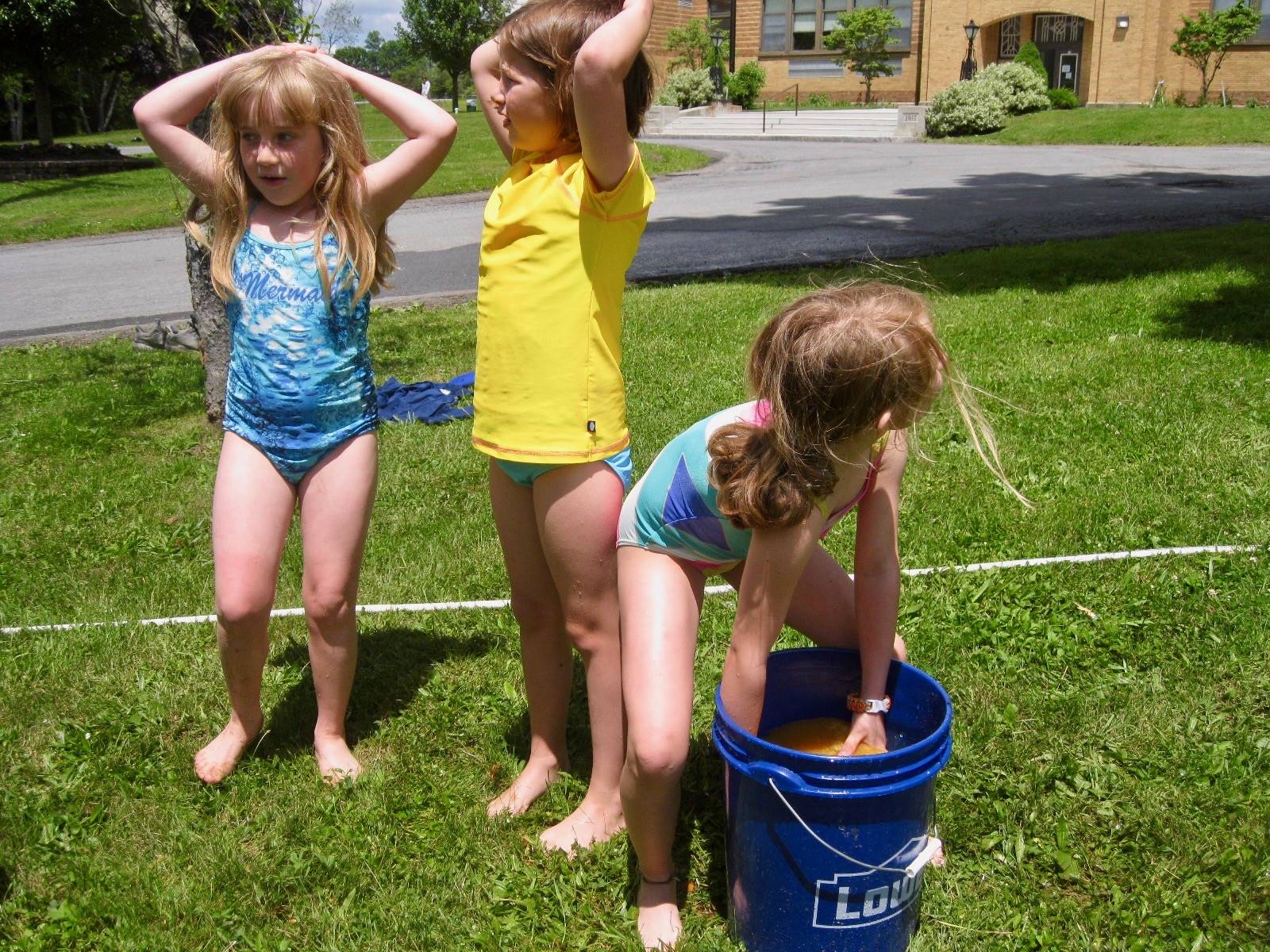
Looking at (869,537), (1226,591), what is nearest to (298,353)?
(869,537)

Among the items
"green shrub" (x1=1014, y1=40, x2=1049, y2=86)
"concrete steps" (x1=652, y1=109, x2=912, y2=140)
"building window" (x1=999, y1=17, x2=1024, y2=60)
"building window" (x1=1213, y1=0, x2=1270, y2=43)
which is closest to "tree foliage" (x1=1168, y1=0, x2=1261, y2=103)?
"building window" (x1=1213, y1=0, x2=1270, y2=43)

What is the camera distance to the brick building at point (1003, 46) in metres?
33.5

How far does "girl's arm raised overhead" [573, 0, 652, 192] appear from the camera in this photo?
2207 millimetres

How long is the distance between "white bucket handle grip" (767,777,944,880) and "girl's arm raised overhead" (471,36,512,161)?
61.0 inches

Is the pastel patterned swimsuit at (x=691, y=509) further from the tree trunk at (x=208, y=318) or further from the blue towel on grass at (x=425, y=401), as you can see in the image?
the tree trunk at (x=208, y=318)

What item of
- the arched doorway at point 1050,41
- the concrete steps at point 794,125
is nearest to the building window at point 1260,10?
the arched doorway at point 1050,41

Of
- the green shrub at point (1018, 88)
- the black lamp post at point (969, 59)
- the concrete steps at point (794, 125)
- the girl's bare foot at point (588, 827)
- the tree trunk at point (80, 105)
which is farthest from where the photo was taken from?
the tree trunk at point (80, 105)

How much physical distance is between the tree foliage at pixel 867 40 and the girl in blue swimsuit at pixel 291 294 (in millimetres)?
37682

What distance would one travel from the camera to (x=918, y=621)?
12.1 feet

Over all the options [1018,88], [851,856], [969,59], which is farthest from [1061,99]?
[851,856]

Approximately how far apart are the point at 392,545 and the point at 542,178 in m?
2.38

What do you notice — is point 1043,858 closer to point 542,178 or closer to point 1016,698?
point 1016,698

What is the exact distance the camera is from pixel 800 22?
134 feet

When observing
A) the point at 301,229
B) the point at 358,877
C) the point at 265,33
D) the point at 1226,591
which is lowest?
the point at 358,877
